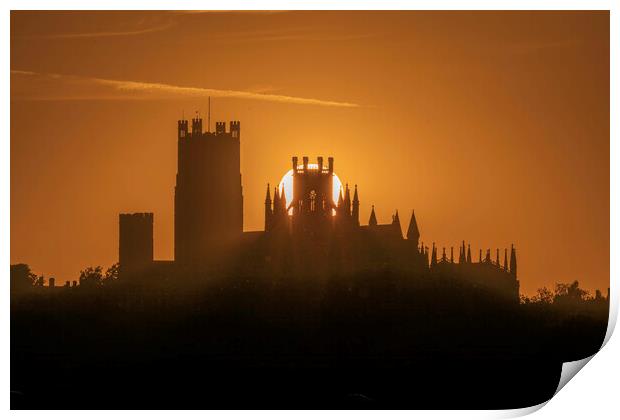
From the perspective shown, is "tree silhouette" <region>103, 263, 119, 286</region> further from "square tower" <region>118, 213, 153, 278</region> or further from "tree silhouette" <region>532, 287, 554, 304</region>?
"tree silhouette" <region>532, 287, 554, 304</region>

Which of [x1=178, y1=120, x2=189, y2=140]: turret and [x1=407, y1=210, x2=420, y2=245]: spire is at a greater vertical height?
[x1=178, y1=120, x2=189, y2=140]: turret

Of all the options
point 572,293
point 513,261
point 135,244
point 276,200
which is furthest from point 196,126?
point 572,293

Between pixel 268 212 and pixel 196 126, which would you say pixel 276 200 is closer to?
pixel 268 212

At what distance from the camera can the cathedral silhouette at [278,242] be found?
9.40 metres

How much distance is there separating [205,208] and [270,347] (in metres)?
1.19

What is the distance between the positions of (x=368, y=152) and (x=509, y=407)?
2.15m

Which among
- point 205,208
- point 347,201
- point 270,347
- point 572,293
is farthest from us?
point 205,208

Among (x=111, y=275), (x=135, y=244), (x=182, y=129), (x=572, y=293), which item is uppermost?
(x=182, y=129)

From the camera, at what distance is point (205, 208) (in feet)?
32.1

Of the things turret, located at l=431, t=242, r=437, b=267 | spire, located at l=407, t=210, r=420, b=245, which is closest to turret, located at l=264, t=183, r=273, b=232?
spire, located at l=407, t=210, r=420, b=245

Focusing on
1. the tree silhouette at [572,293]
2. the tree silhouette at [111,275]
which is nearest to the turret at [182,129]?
the tree silhouette at [111,275]

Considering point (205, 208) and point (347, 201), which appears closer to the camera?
point (347, 201)

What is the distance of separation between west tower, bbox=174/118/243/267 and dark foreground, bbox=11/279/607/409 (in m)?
0.31

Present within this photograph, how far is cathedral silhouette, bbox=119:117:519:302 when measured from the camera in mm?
9398
